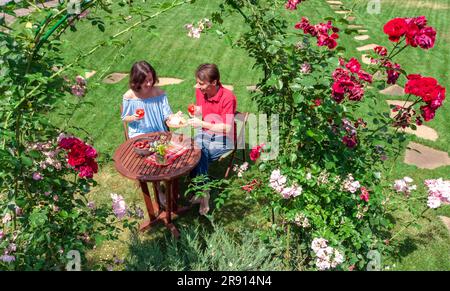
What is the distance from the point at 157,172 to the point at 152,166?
0.45 ft

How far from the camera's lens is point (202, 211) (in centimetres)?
437

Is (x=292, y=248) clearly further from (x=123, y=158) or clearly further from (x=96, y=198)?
(x=96, y=198)

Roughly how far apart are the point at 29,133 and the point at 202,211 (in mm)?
2213

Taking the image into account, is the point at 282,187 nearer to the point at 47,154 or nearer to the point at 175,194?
the point at 47,154

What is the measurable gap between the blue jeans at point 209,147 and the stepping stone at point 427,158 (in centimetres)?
252

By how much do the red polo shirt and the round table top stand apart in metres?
0.38

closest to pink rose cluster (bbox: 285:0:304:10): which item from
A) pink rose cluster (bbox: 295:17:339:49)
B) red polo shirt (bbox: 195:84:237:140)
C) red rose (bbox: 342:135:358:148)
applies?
pink rose cluster (bbox: 295:17:339:49)

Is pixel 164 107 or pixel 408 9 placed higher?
pixel 164 107

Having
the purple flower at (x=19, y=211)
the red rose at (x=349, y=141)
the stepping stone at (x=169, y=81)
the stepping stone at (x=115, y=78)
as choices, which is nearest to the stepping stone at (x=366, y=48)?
the stepping stone at (x=169, y=81)

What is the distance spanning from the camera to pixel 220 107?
14.6 ft

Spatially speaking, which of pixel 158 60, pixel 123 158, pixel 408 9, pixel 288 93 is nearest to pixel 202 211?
pixel 123 158

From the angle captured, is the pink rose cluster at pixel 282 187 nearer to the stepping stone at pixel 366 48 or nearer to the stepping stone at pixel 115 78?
the stepping stone at pixel 115 78

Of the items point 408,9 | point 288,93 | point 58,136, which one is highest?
point 288,93

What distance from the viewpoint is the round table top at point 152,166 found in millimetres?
3750
